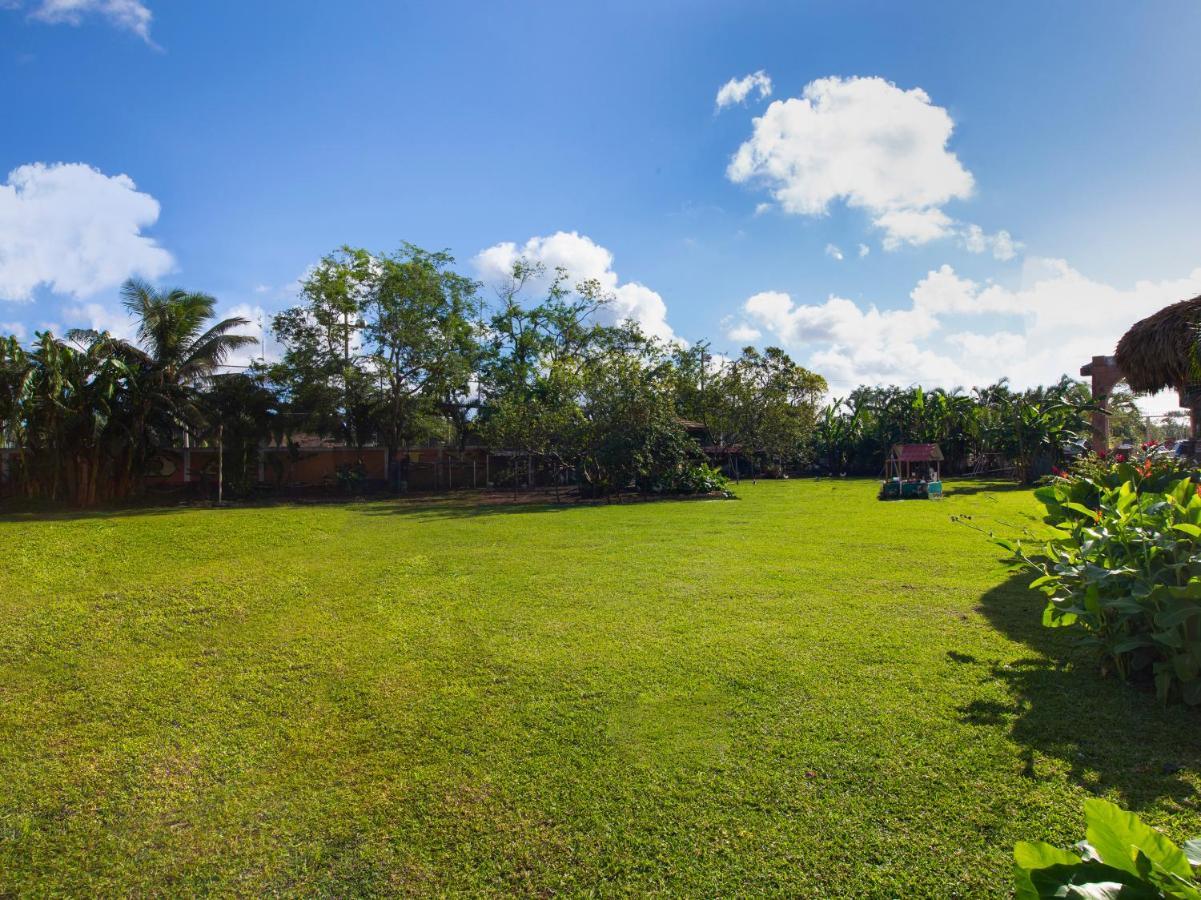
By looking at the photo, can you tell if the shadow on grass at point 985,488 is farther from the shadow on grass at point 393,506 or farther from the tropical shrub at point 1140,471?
the tropical shrub at point 1140,471

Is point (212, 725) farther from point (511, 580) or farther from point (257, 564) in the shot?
point (257, 564)

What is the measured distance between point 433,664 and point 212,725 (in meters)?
1.44

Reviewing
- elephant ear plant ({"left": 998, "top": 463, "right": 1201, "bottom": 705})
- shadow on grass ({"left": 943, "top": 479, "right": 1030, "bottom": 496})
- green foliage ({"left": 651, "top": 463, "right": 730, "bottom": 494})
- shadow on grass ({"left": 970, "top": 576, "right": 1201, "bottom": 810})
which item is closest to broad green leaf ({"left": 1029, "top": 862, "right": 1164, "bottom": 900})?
shadow on grass ({"left": 970, "top": 576, "right": 1201, "bottom": 810})

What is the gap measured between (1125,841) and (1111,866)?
46 mm

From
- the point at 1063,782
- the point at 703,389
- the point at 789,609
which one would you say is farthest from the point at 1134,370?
the point at 703,389

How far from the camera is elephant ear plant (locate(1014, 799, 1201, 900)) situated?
899 mm

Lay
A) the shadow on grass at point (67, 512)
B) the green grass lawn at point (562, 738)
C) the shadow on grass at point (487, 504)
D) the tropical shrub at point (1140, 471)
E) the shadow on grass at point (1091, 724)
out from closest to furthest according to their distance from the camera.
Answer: the green grass lawn at point (562, 738), the shadow on grass at point (1091, 724), the tropical shrub at point (1140, 471), the shadow on grass at point (67, 512), the shadow on grass at point (487, 504)

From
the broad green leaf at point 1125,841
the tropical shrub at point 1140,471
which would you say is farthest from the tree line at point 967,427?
the broad green leaf at point 1125,841

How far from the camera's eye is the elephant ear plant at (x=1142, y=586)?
3.40m

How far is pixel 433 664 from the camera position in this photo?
489cm

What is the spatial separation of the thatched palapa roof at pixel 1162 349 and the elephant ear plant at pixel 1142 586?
20.5ft

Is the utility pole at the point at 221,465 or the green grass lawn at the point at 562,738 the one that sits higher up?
the utility pole at the point at 221,465

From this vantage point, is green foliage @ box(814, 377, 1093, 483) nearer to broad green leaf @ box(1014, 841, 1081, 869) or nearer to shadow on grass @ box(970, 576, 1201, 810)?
shadow on grass @ box(970, 576, 1201, 810)

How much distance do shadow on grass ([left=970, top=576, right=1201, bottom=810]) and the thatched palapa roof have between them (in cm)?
656
